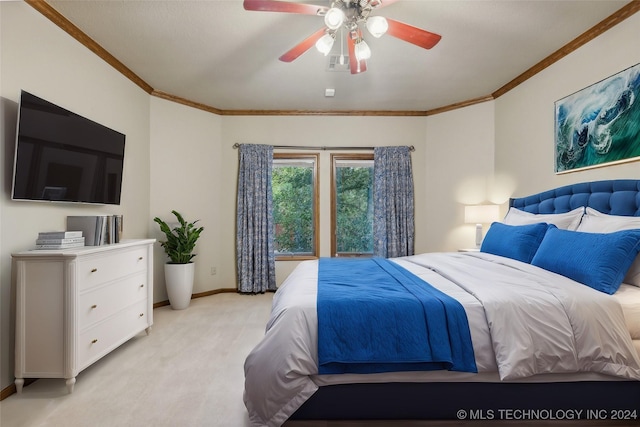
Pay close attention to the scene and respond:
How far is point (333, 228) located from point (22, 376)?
371cm

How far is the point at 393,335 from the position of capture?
1657 millimetres

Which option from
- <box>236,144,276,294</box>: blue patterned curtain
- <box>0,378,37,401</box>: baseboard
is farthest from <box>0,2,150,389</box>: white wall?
<box>236,144,276,294</box>: blue patterned curtain

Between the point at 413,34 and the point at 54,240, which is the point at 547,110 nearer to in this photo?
the point at 413,34

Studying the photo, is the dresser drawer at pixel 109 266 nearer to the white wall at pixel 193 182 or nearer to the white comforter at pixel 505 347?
the white wall at pixel 193 182

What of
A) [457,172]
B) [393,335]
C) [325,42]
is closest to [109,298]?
[393,335]

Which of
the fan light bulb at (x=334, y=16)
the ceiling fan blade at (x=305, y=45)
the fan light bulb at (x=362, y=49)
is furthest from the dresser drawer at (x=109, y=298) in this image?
the fan light bulb at (x=362, y=49)

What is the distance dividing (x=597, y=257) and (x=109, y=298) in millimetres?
3291

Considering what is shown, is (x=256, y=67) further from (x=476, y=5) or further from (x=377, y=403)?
(x=377, y=403)

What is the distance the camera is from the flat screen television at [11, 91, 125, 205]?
2.22 m

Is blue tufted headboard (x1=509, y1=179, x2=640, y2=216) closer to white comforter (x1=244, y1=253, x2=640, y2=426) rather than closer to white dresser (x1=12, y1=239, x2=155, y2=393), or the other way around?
white comforter (x1=244, y1=253, x2=640, y2=426)

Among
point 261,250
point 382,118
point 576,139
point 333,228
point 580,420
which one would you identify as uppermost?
point 382,118

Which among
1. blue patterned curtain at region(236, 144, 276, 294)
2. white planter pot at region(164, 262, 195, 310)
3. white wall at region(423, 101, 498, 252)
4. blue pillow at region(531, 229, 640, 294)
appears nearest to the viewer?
blue pillow at region(531, 229, 640, 294)

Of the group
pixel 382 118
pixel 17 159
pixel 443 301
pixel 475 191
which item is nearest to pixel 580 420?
pixel 443 301

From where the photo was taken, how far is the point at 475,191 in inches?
182
